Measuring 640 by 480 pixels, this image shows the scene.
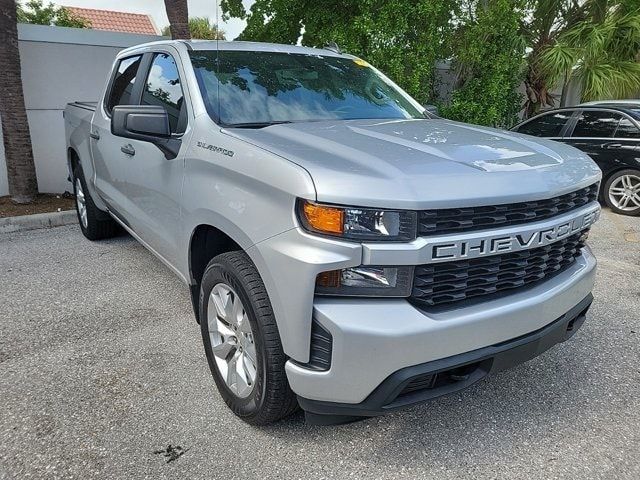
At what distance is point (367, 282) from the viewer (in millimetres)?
1893

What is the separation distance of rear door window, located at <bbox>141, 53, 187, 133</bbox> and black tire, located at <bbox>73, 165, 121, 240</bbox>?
6.13 ft

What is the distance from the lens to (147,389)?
2.76m

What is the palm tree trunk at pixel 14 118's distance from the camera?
19.8 ft

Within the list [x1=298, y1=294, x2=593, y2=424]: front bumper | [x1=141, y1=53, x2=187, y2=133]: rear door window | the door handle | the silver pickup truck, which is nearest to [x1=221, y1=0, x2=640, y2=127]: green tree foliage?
[x1=141, y1=53, x2=187, y2=133]: rear door window

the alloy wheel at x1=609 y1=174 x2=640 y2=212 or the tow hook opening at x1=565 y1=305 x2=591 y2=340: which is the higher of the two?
the tow hook opening at x1=565 y1=305 x2=591 y2=340

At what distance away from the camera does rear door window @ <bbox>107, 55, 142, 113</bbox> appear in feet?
12.7

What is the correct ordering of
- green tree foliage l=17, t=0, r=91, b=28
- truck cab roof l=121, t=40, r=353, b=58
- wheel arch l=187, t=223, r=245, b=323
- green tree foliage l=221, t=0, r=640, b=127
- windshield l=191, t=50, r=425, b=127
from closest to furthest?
wheel arch l=187, t=223, r=245, b=323 < windshield l=191, t=50, r=425, b=127 < truck cab roof l=121, t=40, r=353, b=58 < green tree foliage l=221, t=0, r=640, b=127 < green tree foliage l=17, t=0, r=91, b=28

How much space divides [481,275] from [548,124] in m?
6.87

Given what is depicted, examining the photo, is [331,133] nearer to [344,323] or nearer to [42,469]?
[344,323]

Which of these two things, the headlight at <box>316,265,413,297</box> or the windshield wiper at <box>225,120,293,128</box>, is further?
the windshield wiper at <box>225,120,293,128</box>

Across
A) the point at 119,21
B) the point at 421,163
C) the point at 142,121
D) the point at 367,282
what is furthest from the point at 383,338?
the point at 119,21

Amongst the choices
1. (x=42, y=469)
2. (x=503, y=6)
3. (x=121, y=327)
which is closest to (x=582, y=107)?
(x=503, y=6)

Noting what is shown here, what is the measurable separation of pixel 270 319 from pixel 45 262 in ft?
12.0

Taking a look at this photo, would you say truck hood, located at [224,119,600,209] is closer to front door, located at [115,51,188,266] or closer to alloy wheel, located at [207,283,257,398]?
front door, located at [115,51,188,266]
